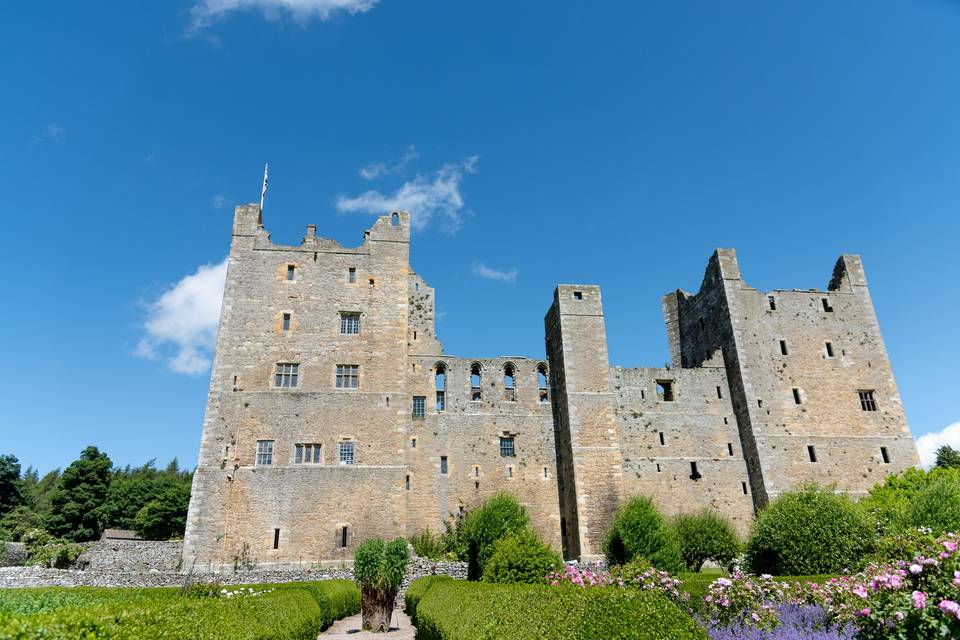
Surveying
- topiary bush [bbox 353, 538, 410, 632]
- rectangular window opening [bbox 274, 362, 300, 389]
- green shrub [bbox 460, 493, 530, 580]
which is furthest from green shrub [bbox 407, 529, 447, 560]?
topiary bush [bbox 353, 538, 410, 632]

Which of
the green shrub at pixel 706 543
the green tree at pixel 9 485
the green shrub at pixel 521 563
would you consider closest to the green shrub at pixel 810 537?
the green shrub at pixel 706 543

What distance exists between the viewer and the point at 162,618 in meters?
6.68

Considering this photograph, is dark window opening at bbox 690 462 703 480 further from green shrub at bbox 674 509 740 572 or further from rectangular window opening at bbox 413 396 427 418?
rectangular window opening at bbox 413 396 427 418

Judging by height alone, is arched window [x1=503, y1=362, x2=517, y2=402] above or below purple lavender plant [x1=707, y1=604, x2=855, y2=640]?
above

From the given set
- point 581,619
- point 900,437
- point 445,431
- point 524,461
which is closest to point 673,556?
point 524,461

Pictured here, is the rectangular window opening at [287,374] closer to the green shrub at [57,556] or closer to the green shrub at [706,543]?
the green shrub at [57,556]

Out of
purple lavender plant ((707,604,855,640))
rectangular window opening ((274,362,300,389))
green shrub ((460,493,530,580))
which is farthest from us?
rectangular window opening ((274,362,300,389))

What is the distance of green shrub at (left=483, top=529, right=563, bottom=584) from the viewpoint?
14445mm

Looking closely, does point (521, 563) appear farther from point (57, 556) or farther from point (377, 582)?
point (57, 556)

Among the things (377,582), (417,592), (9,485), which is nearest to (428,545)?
(417,592)

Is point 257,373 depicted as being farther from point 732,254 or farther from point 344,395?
point 732,254

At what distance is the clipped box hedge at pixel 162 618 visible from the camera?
5223 mm

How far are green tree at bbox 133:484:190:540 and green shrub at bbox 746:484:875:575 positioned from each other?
47.5 metres

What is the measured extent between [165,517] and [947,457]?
223ft
